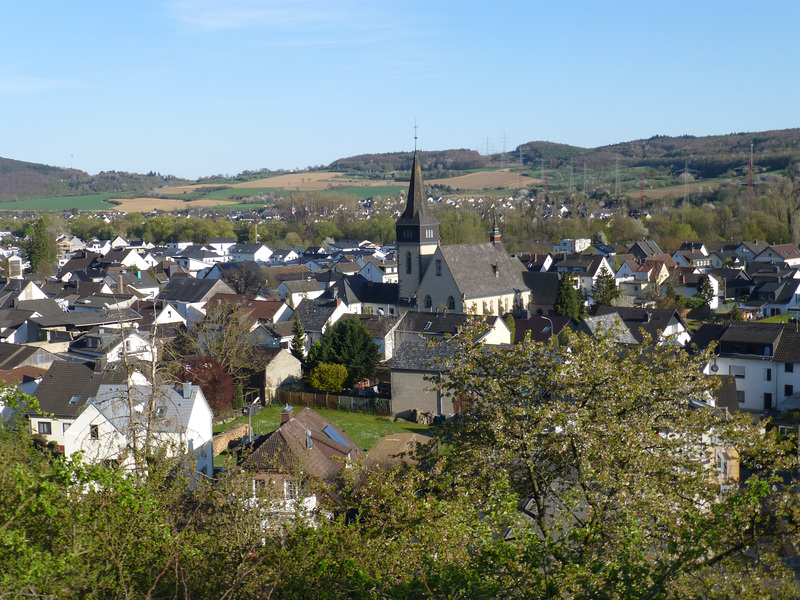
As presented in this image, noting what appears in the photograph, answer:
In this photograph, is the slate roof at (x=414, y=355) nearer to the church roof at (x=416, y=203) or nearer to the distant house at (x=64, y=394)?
the distant house at (x=64, y=394)

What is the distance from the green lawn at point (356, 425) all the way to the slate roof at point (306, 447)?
13.9 ft

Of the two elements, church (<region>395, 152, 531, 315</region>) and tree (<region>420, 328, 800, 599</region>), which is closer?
tree (<region>420, 328, 800, 599</region>)

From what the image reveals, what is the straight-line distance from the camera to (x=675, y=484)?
882cm

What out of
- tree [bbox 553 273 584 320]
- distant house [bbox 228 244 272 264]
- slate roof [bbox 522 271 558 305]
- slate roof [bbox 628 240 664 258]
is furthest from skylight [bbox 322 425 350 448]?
distant house [bbox 228 244 272 264]

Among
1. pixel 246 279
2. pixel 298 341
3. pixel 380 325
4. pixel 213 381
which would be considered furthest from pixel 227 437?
A: pixel 246 279

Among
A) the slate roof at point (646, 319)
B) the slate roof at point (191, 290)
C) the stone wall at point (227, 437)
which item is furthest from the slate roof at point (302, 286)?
the stone wall at point (227, 437)

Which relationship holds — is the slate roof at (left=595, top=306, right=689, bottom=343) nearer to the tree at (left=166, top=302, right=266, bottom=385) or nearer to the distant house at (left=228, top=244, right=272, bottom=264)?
the tree at (left=166, top=302, right=266, bottom=385)

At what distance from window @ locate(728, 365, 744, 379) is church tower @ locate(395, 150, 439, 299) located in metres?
19.8

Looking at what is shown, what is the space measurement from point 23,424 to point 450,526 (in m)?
15.5

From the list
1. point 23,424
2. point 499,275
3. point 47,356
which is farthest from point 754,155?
point 23,424

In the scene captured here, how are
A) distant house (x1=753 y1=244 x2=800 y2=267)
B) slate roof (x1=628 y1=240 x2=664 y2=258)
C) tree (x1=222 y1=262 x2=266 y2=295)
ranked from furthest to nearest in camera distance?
slate roof (x1=628 y1=240 x2=664 y2=258) → distant house (x1=753 y1=244 x2=800 y2=267) → tree (x1=222 y1=262 x2=266 y2=295)

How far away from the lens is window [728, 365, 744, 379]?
30922 mm

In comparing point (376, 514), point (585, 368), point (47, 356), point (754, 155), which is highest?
point (754, 155)

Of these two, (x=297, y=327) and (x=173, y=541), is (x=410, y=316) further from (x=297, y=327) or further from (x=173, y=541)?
(x=173, y=541)
